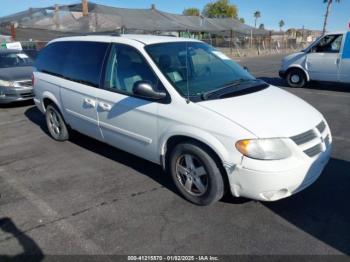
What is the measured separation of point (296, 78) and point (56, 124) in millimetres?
8392

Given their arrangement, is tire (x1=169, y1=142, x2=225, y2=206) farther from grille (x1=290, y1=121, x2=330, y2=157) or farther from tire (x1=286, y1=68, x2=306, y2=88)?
tire (x1=286, y1=68, x2=306, y2=88)

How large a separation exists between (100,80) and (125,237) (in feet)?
7.24

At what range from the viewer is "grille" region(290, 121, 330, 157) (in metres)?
3.18

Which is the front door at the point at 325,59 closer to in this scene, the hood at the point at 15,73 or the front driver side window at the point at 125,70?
the front driver side window at the point at 125,70

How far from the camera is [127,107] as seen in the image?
13.2 ft

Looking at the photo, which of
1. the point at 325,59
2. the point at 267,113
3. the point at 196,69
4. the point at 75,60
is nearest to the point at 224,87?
the point at 196,69

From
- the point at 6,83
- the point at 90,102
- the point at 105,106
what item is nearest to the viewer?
the point at 105,106

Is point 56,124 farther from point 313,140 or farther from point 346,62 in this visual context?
point 346,62

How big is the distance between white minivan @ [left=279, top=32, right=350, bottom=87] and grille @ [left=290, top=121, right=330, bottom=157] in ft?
24.5

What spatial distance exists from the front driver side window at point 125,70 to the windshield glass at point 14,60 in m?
6.80

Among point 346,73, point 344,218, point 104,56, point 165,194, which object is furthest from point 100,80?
point 346,73

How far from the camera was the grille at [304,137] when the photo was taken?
3.15m

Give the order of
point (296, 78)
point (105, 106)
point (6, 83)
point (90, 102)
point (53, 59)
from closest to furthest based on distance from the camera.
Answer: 1. point (105, 106)
2. point (90, 102)
3. point (53, 59)
4. point (6, 83)
5. point (296, 78)

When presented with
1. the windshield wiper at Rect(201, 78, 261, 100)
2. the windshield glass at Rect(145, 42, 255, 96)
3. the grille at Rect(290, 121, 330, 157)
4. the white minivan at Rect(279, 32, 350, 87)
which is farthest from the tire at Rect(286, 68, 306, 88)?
the grille at Rect(290, 121, 330, 157)
